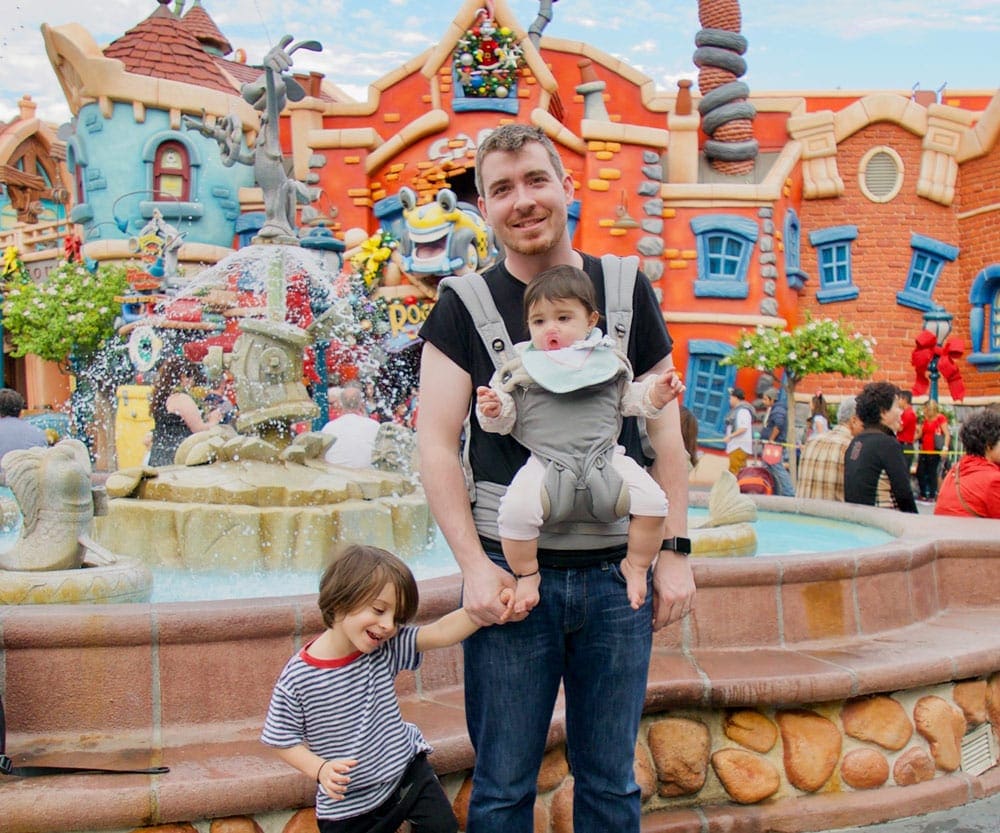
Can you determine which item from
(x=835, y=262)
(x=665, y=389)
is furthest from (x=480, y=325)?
(x=835, y=262)

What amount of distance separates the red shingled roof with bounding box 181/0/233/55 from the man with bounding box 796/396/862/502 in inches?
1138

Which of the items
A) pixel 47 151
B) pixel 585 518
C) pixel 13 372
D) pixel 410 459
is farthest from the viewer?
pixel 47 151

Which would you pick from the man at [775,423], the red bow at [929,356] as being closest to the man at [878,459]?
the man at [775,423]

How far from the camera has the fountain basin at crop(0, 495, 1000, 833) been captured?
2.81 metres

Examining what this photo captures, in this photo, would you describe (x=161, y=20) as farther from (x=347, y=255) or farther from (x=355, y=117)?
(x=347, y=255)

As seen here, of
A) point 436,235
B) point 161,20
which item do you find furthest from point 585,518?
point 161,20

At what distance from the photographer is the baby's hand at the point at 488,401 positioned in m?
2.07

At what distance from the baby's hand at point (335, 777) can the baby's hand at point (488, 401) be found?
2.93 feet

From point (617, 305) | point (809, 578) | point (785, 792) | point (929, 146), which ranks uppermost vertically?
point (929, 146)

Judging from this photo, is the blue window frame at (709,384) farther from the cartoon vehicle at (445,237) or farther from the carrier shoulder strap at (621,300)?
the carrier shoulder strap at (621,300)

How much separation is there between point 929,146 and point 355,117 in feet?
35.5

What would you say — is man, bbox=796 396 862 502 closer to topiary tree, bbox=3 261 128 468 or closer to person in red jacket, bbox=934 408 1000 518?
person in red jacket, bbox=934 408 1000 518

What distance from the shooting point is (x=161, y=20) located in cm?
2198

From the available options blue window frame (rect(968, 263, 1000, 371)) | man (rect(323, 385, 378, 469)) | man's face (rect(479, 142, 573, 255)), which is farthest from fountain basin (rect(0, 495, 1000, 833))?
blue window frame (rect(968, 263, 1000, 371))
